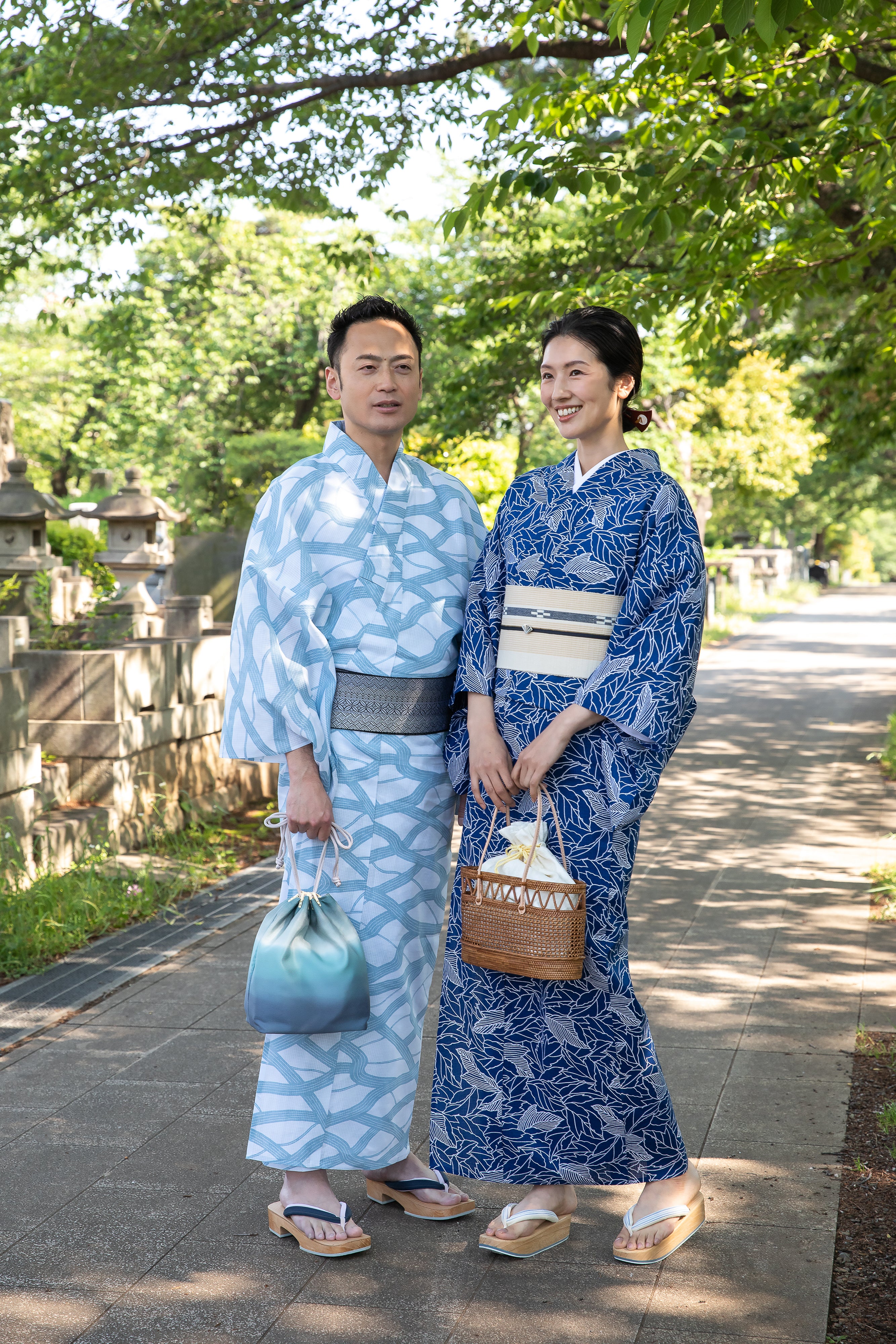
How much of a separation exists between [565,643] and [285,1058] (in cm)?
110

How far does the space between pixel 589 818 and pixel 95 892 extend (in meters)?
3.07

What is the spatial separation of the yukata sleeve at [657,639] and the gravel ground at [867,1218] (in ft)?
3.80

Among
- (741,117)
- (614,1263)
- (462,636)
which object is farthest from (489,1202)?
(741,117)

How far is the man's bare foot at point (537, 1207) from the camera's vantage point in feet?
8.88

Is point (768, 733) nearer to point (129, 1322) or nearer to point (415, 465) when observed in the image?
point (415, 465)

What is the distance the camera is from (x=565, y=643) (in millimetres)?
2713

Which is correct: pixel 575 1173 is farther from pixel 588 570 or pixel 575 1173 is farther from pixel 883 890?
pixel 883 890

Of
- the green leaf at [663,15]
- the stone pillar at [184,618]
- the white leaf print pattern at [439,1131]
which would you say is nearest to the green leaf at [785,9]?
the green leaf at [663,15]

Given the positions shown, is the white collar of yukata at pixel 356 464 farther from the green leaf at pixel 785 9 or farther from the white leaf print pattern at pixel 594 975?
the green leaf at pixel 785 9

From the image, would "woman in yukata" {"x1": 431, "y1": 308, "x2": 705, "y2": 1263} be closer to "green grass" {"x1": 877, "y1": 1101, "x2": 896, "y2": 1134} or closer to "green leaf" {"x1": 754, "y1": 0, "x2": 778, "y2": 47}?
"green leaf" {"x1": 754, "y1": 0, "x2": 778, "y2": 47}

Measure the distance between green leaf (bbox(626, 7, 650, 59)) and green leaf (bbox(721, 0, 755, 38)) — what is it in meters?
0.17

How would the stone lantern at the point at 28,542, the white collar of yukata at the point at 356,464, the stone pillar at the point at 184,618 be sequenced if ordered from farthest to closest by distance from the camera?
the stone lantern at the point at 28,542, the stone pillar at the point at 184,618, the white collar of yukata at the point at 356,464

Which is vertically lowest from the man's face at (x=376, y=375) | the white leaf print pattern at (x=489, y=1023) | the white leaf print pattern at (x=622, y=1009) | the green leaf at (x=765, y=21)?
the white leaf print pattern at (x=489, y=1023)

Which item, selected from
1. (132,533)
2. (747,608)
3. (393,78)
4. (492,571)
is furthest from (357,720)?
(747,608)
